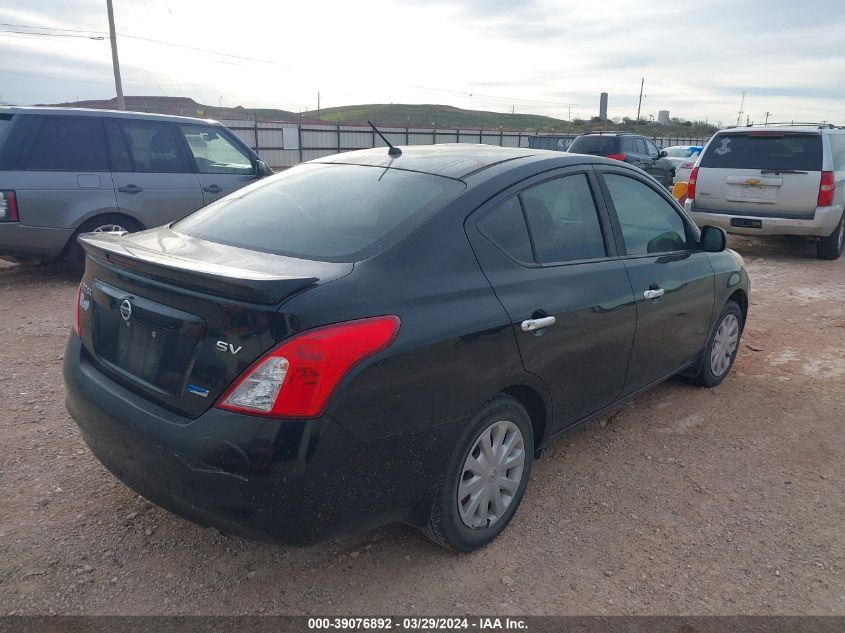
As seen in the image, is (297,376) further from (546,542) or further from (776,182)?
(776,182)

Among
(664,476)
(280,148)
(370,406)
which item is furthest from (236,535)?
(280,148)

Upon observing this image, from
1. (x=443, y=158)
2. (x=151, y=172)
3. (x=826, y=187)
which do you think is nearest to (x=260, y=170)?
(x=151, y=172)

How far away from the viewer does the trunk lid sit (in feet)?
7.13

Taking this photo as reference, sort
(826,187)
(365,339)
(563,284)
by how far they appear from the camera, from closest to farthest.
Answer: (365,339) → (563,284) → (826,187)

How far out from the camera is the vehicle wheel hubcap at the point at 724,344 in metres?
4.70

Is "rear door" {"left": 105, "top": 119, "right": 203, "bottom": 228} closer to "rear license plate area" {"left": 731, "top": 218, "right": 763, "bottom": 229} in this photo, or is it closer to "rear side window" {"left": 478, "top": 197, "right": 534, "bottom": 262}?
"rear side window" {"left": 478, "top": 197, "right": 534, "bottom": 262}

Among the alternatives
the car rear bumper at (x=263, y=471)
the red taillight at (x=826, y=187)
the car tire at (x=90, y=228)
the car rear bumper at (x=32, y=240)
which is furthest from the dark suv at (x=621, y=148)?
the car rear bumper at (x=263, y=471)

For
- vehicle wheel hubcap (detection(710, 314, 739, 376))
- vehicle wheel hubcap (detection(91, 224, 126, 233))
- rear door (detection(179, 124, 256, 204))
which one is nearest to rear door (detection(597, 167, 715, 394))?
vehicle wheel hubcap (detection(710, 314, 739, 376))

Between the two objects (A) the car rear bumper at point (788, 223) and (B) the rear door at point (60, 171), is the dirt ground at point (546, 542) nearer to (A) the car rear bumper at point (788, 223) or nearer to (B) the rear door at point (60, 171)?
(B) the rear door at point (60, 171)

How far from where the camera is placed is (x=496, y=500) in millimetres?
2873

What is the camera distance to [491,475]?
111 inches

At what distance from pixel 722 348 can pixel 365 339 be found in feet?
11.5

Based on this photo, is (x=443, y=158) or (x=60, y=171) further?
(x=60, y=171)

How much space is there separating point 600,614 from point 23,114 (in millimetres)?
7000
